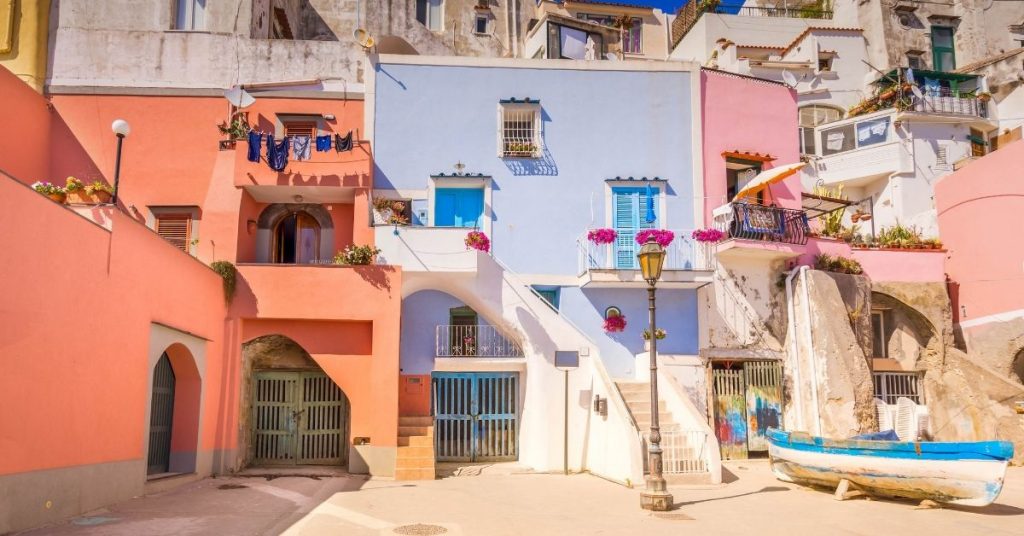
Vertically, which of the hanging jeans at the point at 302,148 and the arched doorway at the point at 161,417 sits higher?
the hanging jeans at the point at 302,148

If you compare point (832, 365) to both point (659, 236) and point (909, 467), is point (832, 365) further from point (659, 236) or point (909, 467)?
point (909, 467)

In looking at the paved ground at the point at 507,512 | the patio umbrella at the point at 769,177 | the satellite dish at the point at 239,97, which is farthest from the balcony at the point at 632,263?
the satellite dish at the point at 239,97

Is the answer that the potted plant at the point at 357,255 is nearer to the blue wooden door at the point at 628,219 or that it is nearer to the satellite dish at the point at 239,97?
the satellite dish at the point at 239,97

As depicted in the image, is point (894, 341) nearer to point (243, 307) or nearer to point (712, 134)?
point (712, 134)

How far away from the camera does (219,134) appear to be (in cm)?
2117

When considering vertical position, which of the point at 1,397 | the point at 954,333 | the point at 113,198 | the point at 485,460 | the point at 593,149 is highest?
the point at 593,149

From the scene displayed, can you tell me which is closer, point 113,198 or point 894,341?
point 113,198

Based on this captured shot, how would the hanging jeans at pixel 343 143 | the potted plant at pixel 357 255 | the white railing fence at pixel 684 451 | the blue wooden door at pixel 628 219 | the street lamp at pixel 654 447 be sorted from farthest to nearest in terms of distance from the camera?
1. the blue wooden door at pixel 628 219
2. the hanging jeans at pixel 343 143
3. the potted plant at pixel 357 255
4. the white railing fence at pixel 684 451
5. the street lamp at pixel 654 447

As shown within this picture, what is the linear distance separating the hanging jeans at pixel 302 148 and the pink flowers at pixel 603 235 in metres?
7.33

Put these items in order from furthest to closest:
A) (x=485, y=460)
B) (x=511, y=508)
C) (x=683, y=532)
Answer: (x=485, y=460)
(x=511, y=508)
(x=683, y=532)

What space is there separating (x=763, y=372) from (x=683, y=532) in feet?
37.8

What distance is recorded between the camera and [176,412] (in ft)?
53.2

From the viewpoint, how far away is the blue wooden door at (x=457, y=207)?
21469 mm

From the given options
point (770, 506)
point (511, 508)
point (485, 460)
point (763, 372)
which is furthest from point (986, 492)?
point (485, 460)
